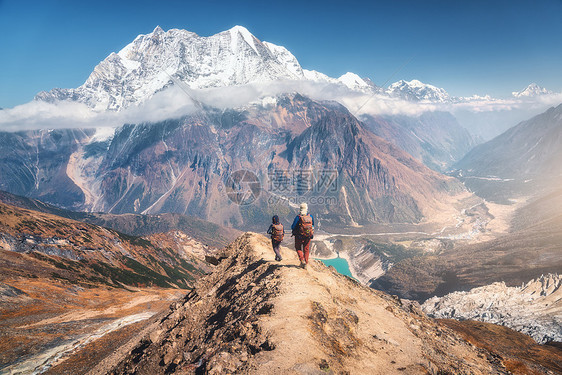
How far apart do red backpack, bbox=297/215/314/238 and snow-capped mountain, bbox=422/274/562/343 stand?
89.8 metres

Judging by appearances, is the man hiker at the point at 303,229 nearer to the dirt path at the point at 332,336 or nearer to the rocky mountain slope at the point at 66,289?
the dirt path at the point at 332,336

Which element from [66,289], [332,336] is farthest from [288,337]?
[66,289]

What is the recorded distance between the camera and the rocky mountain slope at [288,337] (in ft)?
33.4

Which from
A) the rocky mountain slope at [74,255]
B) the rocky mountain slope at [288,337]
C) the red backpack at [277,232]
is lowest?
the rocky mountain slope at [74,255]

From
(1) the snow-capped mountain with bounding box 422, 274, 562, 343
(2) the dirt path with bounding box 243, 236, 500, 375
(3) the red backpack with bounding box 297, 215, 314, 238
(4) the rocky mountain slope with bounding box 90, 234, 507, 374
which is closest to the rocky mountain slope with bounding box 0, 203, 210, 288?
(4) the rocky mountain slope with bounding box 90, 234, 507, 374

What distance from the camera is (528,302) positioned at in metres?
104

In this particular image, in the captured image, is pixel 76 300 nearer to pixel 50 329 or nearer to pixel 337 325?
pixel 50 329

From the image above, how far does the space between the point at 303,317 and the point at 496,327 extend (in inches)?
2603

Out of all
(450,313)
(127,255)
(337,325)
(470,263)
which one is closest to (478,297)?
(450,313)

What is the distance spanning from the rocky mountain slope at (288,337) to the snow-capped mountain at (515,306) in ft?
287

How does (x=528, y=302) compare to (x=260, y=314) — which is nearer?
(x=260, y=314)

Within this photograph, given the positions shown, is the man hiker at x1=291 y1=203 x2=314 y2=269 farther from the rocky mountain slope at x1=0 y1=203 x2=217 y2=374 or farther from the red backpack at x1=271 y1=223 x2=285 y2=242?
the rocky mountain slope at x1=0 y1=203 x2=217 y2=374

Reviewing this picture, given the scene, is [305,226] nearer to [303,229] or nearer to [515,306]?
[303,229]

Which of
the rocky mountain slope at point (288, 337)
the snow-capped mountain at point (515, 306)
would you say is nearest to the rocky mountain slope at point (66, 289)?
the rocky mountain slope at point (288, 337)
